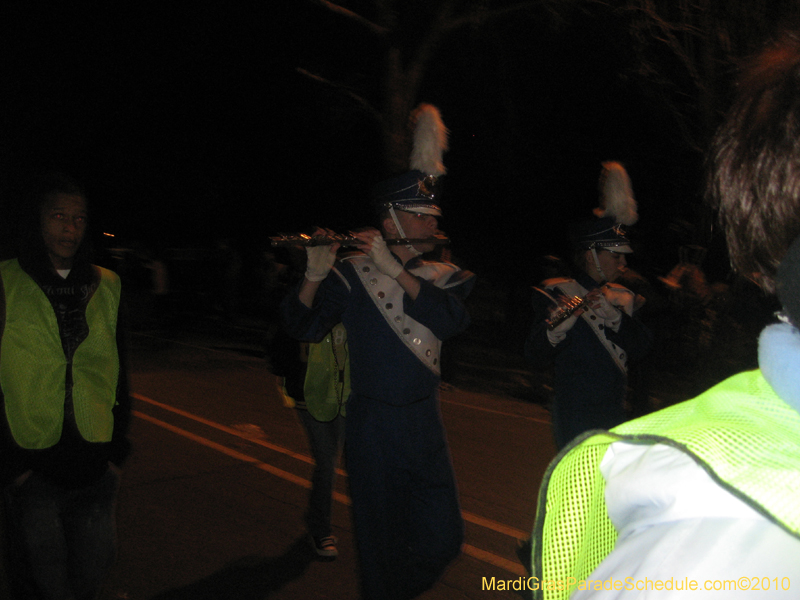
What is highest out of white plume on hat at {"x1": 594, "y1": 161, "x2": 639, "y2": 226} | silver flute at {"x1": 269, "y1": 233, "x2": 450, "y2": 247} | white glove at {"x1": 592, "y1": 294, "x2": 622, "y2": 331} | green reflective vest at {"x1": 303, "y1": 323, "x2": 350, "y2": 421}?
white plume on hat at {"x1": 594, "y1": 161, "x2": 639, "y2": 226}

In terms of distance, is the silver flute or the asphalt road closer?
the silver flute

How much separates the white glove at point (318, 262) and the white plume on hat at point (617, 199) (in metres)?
1.74

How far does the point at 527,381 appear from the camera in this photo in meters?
10.6

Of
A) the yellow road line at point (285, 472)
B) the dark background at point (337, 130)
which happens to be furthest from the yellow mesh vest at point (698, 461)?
the dark background at point (337, 130)

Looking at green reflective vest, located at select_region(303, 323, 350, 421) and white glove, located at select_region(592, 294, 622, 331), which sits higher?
white glove, located at select_region(592, 294, 622, 331)

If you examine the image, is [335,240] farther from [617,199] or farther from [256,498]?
[256,498]

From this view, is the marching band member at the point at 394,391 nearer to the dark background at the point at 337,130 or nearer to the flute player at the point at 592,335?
the flute player at the point at 592,335

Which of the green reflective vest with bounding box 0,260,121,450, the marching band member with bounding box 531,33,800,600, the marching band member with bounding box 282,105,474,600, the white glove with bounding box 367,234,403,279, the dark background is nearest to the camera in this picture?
the marching band member with bounding box 531,33,800,600

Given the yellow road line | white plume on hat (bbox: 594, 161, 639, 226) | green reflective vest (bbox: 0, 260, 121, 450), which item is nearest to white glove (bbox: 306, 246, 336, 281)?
green reflective vest (bbox: 0, 260, 121, 450)

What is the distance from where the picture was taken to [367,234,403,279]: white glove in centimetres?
294

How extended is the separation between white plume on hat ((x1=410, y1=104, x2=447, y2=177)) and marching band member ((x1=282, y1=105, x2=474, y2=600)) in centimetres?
18

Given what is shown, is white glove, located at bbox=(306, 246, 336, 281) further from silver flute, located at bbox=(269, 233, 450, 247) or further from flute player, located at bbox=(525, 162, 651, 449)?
flute player, located at bbox=(525, 162, 651, 449)

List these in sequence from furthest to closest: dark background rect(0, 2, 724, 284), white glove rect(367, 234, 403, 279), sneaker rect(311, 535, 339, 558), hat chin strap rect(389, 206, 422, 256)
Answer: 1. dark background rect(0, 2, 724, 284)
2. sneaker rect(311, 535, 339, 558)
3. hat chin strap rect(389, 206, 422, 256)
4. white glove rect(367, 234, 403, 279)

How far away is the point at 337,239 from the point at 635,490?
2.51 metres
